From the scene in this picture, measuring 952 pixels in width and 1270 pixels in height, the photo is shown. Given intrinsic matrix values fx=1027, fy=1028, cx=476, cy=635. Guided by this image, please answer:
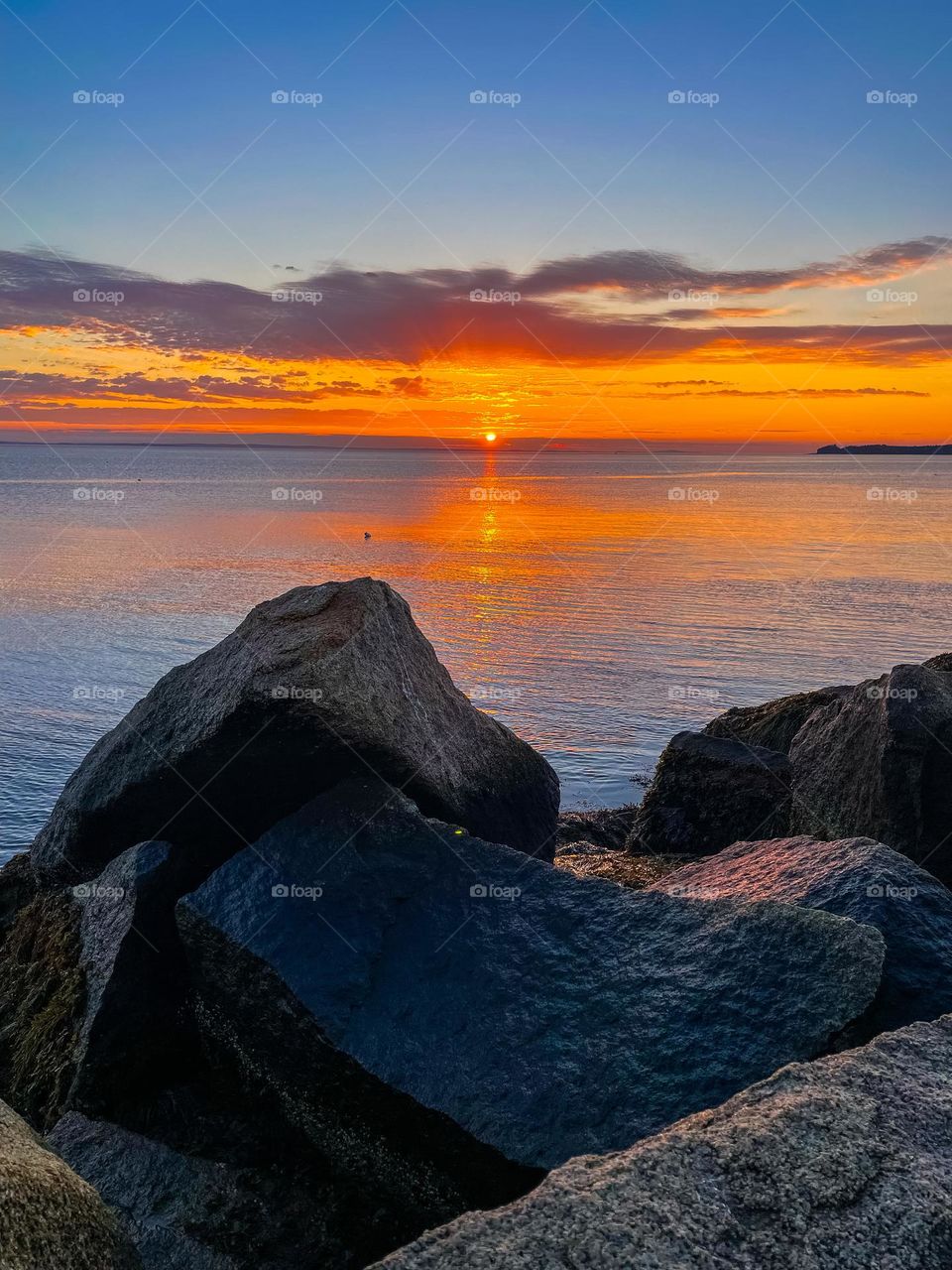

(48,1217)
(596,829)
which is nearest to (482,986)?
(48,1217)

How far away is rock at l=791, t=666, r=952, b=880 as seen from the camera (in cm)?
870

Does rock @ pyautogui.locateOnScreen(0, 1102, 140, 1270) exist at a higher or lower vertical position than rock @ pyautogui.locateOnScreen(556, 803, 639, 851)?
higher

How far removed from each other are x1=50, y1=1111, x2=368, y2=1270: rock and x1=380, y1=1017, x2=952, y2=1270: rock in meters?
2.67

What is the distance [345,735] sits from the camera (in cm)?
693

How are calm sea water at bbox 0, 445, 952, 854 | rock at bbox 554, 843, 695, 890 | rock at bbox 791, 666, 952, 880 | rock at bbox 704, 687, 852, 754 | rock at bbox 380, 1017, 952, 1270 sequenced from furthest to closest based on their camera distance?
calm sea water at bbox 0, 445, 952, 854 < rock at bbox 704, 687, 852, 754 < rock at bbox 554, 843, 695, 890 < rock at bbox 791, 666, 952, 880 < rock at bbox 380, 1017, 952, 1270

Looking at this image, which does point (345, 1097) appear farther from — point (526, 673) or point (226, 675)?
point (526, 673)

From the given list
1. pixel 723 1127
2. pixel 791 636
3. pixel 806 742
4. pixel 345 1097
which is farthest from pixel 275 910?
pixel 791 636

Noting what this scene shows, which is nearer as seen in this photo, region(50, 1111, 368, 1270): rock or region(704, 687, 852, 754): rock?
region(50, 1111, 368, 1270): rock

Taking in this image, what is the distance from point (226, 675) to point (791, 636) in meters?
22.9

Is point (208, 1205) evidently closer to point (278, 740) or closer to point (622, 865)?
point (278, 740)

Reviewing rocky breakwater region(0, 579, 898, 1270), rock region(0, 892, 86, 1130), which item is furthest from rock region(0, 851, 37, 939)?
rocky breakwater region(0, 579, 898, 1270)

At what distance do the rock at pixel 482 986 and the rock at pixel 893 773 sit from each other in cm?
362

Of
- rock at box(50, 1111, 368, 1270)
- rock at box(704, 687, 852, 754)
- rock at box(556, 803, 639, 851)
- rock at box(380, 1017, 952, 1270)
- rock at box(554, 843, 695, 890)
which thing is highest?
rock at box(704, 687, 852, 754)

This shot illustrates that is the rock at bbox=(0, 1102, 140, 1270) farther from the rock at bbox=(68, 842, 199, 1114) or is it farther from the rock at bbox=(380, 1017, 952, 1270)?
the rock at bbox=(68, 842, 199, 1114)
